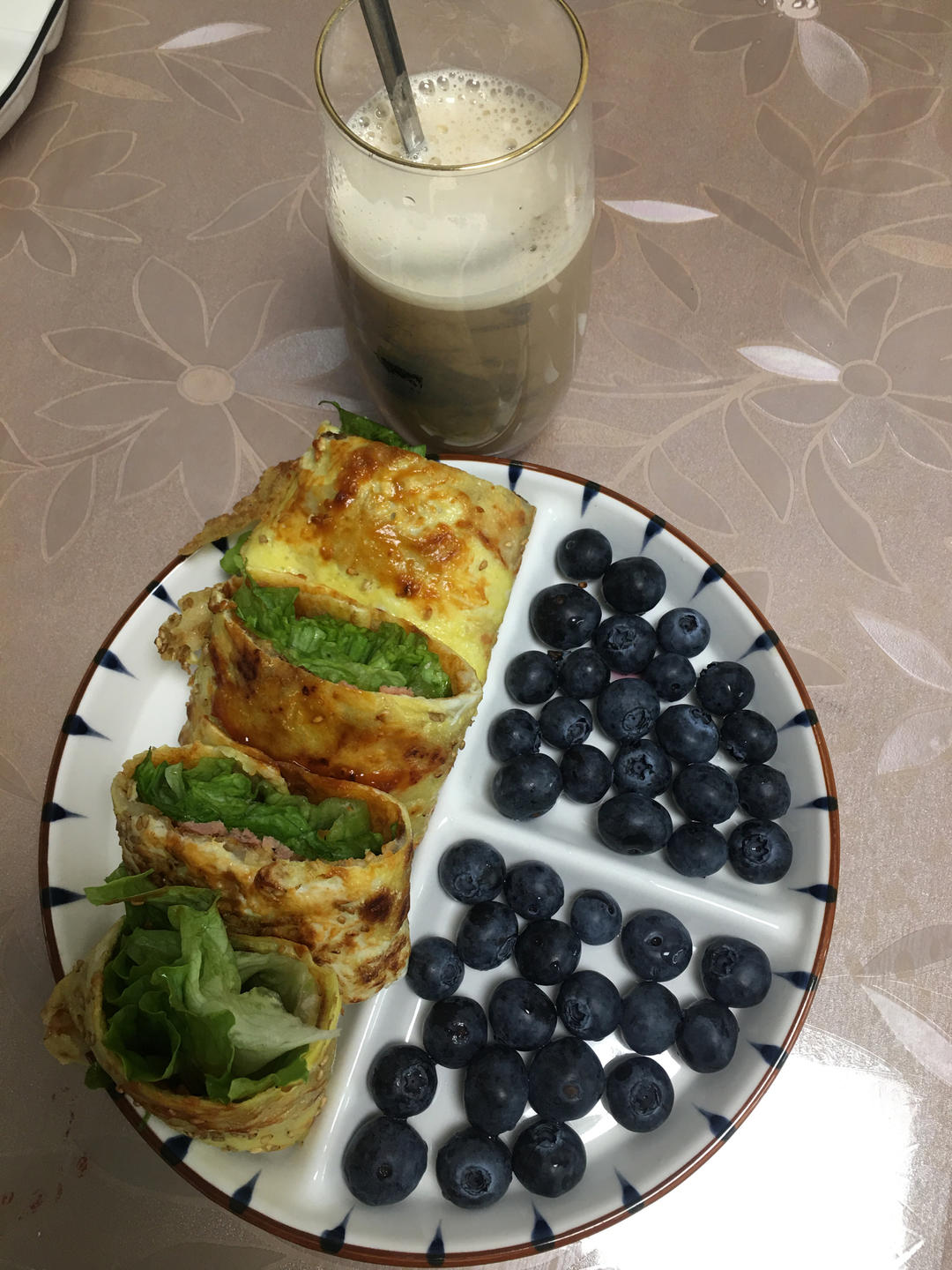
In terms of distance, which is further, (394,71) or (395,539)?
(395,539)

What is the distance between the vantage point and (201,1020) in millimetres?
1132

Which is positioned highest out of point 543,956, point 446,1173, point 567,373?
point 567,373

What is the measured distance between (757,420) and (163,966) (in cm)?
149

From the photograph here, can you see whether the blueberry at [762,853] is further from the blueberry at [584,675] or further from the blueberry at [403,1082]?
the blueberry at [403,1082]

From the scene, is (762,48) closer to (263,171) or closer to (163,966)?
(263,171)

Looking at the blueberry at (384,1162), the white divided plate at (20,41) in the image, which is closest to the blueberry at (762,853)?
the blueberry at (384,1162)

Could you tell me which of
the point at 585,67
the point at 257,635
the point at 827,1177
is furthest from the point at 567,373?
the point at 827,1177

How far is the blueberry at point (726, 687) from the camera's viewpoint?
157 centimetres

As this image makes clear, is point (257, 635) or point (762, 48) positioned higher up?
point (762, 48)

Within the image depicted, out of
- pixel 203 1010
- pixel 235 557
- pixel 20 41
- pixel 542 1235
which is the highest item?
pixel 20 41

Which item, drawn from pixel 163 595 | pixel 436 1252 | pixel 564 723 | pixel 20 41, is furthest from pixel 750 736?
pixel 20 41

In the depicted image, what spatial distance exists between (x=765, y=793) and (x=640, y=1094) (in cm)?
49

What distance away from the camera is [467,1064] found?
144 cm

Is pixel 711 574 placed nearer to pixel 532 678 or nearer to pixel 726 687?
pixel 726 687
